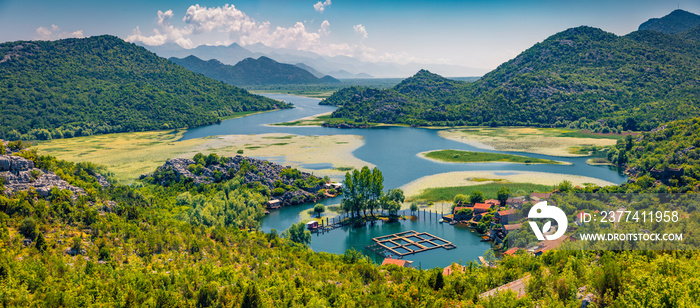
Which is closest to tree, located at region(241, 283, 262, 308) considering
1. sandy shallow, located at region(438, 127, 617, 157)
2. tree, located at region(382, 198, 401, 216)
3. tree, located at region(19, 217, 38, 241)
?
tree, located at region(19, 217, 38, 241)

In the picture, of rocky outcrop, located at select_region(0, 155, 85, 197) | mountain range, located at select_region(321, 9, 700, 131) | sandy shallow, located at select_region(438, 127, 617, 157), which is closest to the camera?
rocky outcrop, located at select_region(0, 155, 85, 197)

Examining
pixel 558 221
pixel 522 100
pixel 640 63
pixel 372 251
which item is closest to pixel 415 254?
pixel 372 251

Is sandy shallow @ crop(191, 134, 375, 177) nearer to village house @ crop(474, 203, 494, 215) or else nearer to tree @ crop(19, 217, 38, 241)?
village house @ crop(474, 203, 494, 215)

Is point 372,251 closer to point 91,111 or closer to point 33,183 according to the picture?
point 33,183

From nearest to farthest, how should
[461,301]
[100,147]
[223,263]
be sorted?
[461,301]
[223,263]
[100,147]

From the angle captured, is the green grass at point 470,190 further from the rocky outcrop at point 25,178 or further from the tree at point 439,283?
the rocky outcrop at point 25,178

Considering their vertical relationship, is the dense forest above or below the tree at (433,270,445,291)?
above

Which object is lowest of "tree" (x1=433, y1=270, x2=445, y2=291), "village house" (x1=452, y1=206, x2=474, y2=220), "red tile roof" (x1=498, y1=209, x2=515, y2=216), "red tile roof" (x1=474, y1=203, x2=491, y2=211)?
"village house" (x1=452, y1=206, x2=474, y2=220)

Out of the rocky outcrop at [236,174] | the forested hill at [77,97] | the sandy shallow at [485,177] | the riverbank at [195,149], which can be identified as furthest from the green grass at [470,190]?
the forested hill at [77,97]
